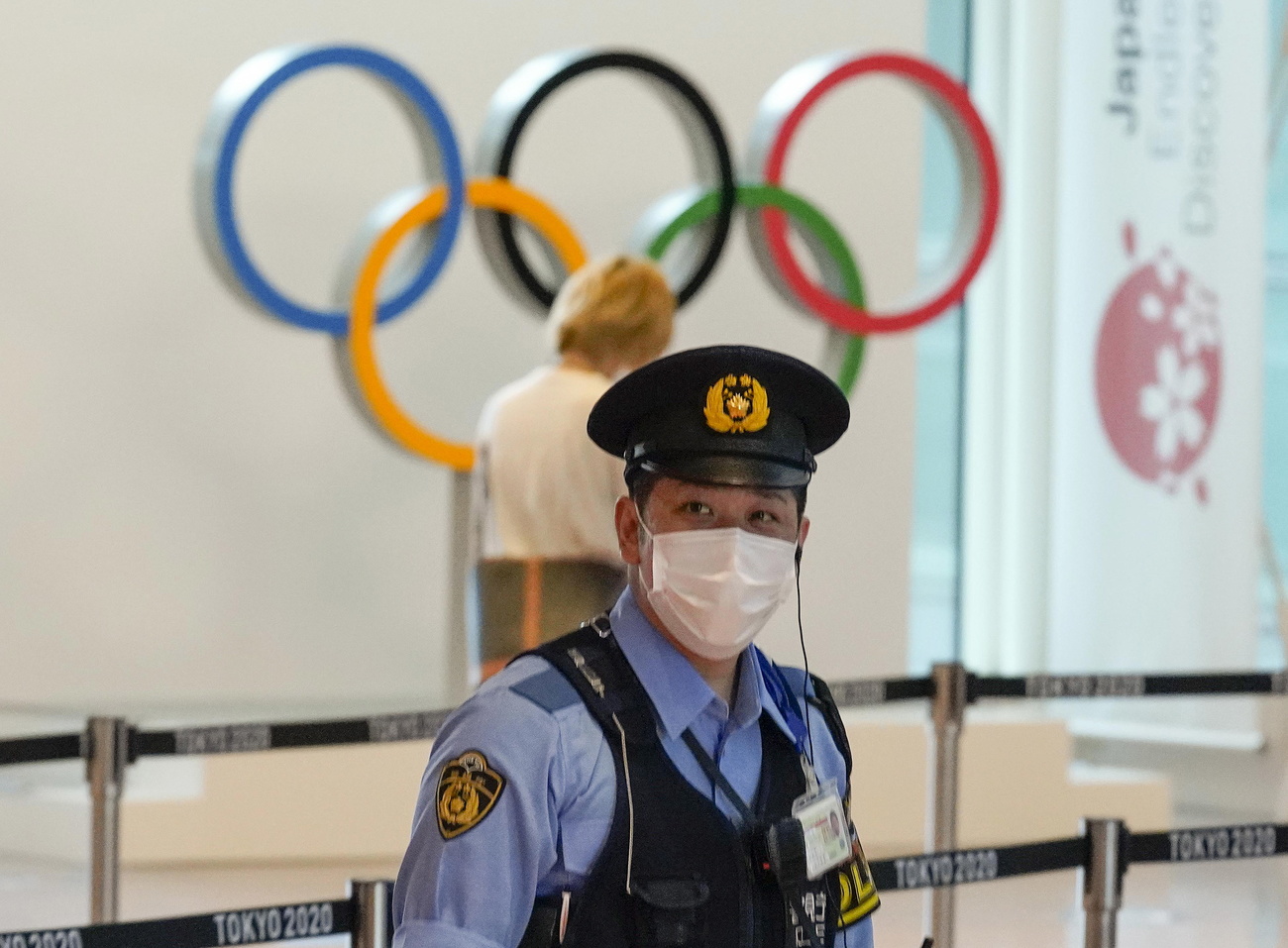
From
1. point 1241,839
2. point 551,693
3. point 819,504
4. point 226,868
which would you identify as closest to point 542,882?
point 551,693

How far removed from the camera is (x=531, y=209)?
624 centimetres

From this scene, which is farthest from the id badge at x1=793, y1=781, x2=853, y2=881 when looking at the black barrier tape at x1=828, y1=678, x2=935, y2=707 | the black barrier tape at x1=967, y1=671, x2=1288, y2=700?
the black barrier tape at x1=967, y1=671, x2=1288, y2=700

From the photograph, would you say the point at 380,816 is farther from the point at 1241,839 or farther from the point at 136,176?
the point at 1241,839

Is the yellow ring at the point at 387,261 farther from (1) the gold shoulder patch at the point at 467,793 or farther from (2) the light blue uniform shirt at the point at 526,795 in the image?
(1) the gold shoulder patch at the point at 467,793

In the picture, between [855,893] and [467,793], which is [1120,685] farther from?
[467,793]

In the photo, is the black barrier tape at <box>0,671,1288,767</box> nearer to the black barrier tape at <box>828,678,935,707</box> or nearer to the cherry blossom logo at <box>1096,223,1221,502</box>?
the black barrier tape at <box>828,678,935,707</box>

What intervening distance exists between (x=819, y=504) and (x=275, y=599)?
87.1 inches

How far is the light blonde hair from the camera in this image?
4.17m

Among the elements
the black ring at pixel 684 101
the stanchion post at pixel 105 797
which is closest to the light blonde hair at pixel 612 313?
the stanchion post at pixel 105 797

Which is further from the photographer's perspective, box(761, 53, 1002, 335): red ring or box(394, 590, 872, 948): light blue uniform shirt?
box(761, 53, 1002, 335): red ring

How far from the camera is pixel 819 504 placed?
7.68 m

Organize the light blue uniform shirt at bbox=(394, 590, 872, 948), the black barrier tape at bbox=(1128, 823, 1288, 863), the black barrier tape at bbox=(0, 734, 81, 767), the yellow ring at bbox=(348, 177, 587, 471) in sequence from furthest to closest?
the yellow ring at bbox=(348, 177, 587, 471), the black barrier tape at bbox=(0, 734, 81, 767), the black barrier tape at bbox=(1128, 823, 1288, 863), the light blue uniform shirt at bbox=(394, 590, 872, 948)

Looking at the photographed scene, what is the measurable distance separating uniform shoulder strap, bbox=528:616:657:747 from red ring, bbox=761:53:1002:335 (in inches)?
191

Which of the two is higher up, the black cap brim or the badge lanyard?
the black cap brim
